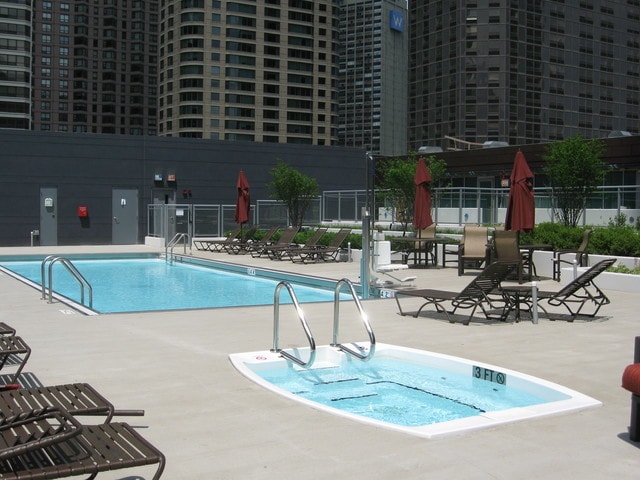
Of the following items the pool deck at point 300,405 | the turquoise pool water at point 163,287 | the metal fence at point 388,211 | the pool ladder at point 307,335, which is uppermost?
the metal fence at point 388,211

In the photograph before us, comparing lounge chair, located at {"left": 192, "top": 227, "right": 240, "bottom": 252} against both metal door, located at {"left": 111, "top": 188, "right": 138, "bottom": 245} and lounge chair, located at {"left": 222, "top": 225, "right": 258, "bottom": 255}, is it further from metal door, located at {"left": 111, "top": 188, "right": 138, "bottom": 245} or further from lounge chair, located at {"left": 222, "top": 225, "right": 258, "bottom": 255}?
metal door, located at {"left": 111, "top": 188, "right": 138, "bottom": 245}

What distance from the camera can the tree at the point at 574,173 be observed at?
818 inches

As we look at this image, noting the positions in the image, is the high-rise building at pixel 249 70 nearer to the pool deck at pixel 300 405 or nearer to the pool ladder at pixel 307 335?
the pool deck at pixel 300 405

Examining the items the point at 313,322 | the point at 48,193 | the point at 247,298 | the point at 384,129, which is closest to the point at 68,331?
the point at 313,322

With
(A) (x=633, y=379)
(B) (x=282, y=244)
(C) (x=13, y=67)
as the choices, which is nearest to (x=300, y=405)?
(A) (x=633, y=379)

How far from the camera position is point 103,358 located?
726 cm

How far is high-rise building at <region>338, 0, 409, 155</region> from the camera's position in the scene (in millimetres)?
156875

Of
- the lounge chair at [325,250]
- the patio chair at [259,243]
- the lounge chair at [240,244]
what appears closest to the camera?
the lounge chair at [325,250]

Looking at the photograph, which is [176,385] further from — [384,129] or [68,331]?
[384,129]

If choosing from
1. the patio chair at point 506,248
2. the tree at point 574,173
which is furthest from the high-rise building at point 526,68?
the patio chair at point 506,248

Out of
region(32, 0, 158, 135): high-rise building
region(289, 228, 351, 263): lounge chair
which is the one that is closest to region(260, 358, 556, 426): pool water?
region(289, 228, 351, 263): lounge chair

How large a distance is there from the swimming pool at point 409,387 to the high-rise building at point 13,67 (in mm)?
97210

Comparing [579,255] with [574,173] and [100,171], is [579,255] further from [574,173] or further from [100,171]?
[100,171]

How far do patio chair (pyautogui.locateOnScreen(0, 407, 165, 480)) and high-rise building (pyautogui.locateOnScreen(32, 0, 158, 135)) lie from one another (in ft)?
396
